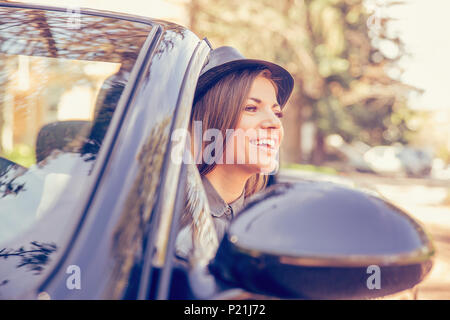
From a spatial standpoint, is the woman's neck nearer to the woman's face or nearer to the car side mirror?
the woman's face

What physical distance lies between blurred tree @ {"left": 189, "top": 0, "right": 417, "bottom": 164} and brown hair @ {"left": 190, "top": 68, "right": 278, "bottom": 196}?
25.1 ft

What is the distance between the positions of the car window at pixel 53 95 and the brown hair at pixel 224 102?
0.49 meters

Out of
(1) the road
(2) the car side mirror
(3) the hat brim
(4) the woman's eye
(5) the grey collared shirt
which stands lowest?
(1) the road

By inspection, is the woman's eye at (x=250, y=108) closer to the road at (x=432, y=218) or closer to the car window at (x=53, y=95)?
the car window at (x=53, y=95)

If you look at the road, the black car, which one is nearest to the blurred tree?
the road

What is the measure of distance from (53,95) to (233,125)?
655 millimetres

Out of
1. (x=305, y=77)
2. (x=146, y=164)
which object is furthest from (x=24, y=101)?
(x=305, y=77)

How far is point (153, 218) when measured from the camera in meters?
0.89

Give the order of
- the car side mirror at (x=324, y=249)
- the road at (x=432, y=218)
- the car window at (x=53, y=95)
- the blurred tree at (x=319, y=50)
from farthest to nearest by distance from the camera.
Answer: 1. the blurred tree at (x=319, y=50)
2. the road at (x=432, y=218)
3. the car window at (x=53, y=95)
4. the car side mirror at (x=324, y=249)

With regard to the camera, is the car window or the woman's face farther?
the woman's face

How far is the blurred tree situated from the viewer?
37.6 ft

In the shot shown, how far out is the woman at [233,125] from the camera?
159cm

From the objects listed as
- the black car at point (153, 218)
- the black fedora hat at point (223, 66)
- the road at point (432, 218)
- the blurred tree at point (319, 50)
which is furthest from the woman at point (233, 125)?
the blurred tree at point (319, 50)
